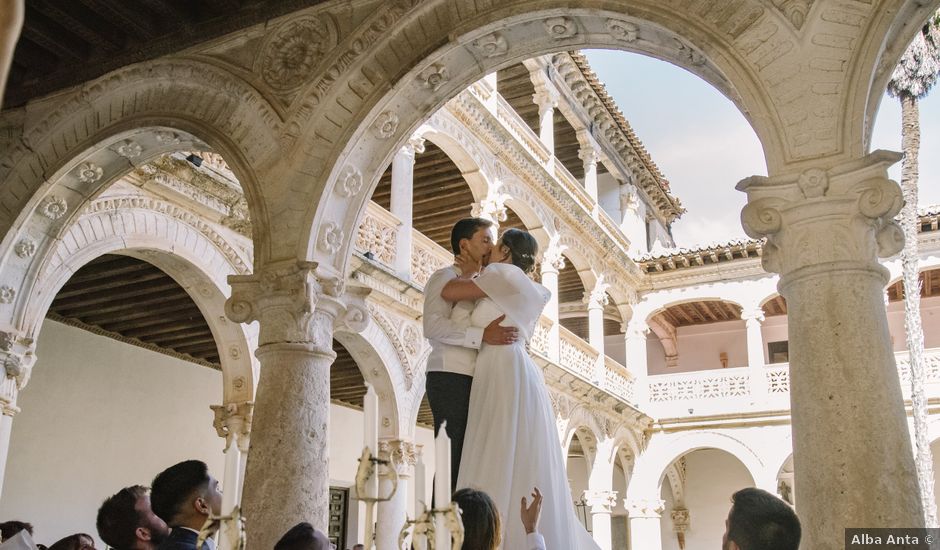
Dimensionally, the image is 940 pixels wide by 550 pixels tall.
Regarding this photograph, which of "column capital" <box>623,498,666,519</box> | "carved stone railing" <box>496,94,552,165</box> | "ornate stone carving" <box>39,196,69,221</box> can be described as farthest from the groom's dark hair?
"column capital" <box>623,498,666,519</box>

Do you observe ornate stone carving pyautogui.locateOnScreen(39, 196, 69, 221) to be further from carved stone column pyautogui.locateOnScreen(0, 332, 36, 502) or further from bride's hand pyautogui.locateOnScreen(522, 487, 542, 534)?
bride's hand pyautogui.locateOnScreen(522, 487, 542, 534)

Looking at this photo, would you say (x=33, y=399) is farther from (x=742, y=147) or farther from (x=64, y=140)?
(x=742, y=147)

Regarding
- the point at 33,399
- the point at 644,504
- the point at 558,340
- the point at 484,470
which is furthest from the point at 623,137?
the point at 484,470

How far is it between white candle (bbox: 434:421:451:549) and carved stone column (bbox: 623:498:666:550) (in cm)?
1742

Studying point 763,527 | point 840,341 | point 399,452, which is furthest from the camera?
point 399,452

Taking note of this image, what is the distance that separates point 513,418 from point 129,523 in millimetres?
1383

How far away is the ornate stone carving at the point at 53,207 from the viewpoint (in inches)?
256

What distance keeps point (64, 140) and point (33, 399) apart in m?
5.24

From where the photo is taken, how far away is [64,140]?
636 centimetres

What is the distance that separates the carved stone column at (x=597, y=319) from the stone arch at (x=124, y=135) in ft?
38.8

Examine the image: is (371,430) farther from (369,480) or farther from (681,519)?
(681,519)

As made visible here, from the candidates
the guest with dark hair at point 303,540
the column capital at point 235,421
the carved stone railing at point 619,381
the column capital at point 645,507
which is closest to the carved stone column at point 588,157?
the carved stone railing at point 619,381

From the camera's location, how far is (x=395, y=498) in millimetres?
10961

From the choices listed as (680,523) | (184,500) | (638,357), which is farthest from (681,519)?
(184,500)
